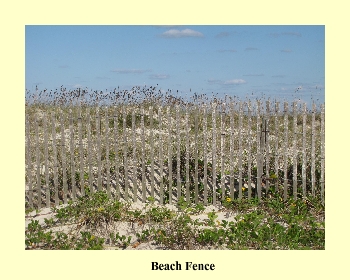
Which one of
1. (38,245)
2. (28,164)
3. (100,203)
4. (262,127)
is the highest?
(262,127)

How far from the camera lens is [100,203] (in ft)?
21.4

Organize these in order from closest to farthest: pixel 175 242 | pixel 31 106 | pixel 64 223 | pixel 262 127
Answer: pixel 175 242, pixel 64 223, pixel 262 127, pixel 31 106

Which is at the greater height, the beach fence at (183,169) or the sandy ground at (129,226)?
the beach fence at (183,169)

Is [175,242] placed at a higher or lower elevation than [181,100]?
lower

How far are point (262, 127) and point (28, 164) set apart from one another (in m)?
3.72

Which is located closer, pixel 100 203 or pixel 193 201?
pixel 100 203

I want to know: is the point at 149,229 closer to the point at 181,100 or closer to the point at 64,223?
the point at 64,223

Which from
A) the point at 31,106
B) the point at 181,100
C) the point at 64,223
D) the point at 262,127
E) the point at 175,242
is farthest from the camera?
the point at 31,106

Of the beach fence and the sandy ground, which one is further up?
the beach fence

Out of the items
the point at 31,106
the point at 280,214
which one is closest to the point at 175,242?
the point at 280,214

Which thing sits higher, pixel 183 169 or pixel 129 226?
pixel 183 169

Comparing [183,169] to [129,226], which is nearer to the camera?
[129,226]

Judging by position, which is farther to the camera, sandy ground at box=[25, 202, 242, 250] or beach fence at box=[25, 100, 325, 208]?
beach fence at box=[25, 100, 325, 208]

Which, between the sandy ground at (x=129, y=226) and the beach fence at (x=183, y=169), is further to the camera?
the beach fence at (x=183, y=169)
